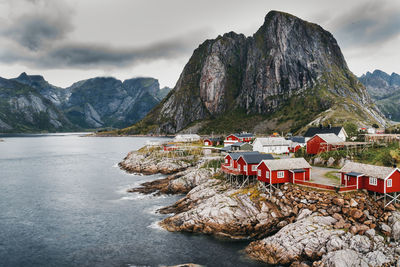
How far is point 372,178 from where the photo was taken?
4159 centimetres

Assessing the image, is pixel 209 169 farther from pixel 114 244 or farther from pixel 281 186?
pixel 114 244

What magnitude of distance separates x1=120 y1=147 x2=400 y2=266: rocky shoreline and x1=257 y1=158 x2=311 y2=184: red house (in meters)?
1.73

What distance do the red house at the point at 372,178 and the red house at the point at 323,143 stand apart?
25147 mm

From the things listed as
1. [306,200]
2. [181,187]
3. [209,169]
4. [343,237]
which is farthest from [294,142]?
[343,237]

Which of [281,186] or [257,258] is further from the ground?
[281,186]

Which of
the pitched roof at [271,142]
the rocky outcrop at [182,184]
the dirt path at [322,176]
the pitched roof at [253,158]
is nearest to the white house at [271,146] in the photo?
the pitched roof at [271,142]

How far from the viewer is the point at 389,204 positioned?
3928 cm

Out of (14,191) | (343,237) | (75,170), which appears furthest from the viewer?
(75,170)

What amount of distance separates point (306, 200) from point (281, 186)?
614cm

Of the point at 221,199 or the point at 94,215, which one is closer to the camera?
the point at 221,199

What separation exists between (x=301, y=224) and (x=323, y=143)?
124 ft

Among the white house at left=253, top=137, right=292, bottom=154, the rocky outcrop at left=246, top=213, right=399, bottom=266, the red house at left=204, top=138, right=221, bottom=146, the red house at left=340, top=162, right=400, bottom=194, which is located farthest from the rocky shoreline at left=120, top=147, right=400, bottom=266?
the red house at left=204, top=138, right=221, bottom=146

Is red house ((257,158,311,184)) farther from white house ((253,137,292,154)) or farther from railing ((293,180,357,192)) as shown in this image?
white house ((253,137,292,154))

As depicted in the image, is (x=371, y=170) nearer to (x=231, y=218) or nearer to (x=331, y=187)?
(x=331, y=187)
